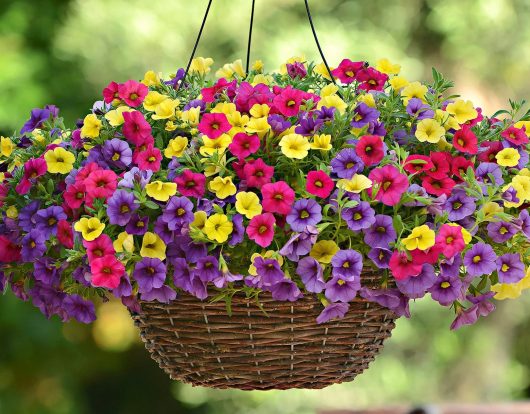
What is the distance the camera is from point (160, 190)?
126cm

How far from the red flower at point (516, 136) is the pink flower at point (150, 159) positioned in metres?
0.51

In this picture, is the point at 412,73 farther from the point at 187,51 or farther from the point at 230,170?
the point at 230,170

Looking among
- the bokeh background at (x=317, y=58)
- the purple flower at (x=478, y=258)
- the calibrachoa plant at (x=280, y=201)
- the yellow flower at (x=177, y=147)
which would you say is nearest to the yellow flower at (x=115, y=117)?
the calibrachoa plant at (x=280, y=201)

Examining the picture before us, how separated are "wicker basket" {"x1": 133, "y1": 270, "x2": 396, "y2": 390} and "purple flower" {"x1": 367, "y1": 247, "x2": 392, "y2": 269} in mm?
100

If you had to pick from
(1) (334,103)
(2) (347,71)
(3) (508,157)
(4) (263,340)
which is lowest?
(4) (263,340)

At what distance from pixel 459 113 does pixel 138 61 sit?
313 cm

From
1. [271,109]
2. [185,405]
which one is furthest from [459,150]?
[185,405]

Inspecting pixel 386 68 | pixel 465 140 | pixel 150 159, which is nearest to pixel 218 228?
pixel 150 159

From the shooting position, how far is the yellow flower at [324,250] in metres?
1.26

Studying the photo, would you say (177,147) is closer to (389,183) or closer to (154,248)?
(154,248)

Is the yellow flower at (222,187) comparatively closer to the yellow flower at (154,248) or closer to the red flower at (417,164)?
the yellow flower at (154,248)

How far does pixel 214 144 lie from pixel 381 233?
258 millimetres

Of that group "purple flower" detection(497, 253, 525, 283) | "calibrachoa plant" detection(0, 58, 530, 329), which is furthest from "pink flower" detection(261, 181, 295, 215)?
"purple flower" detection(497, 253, 525, 283)

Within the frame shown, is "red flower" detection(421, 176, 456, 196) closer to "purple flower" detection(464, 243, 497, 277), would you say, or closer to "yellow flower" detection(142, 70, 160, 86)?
"purple flower" detection(464, 243, 497, 277)
